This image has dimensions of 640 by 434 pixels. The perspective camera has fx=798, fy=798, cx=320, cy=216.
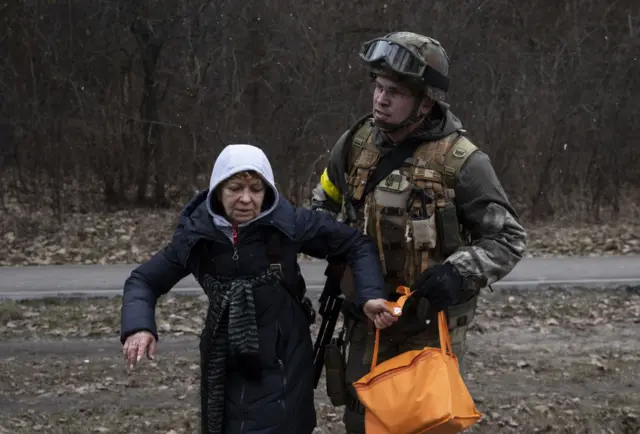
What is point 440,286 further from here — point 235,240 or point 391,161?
point 235,240

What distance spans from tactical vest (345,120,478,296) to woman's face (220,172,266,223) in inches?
21.9

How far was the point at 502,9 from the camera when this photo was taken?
1429 cm

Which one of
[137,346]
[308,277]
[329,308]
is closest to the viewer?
[137,346]

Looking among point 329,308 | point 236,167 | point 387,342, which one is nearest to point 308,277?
point 329,308

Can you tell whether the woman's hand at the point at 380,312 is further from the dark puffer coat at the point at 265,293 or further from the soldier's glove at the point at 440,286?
the soldier's glove at the point at 440,286

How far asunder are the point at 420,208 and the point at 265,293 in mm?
722

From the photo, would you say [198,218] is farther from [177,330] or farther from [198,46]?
[198,46]

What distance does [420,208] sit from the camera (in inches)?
127

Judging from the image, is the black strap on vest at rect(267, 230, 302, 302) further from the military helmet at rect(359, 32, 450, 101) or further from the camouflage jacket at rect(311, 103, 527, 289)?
the military helmet at rect(359, 32, 450, 101)

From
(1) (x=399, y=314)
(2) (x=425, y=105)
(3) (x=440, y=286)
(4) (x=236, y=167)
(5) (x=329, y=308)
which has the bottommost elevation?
(5) (x=329, y=308)

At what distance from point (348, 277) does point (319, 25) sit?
10.2m

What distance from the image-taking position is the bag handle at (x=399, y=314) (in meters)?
3.06

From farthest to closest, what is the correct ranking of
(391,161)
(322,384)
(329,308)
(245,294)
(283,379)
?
1. (322,384)
2. (329,308)
3. (391,161)
4. (283,379)
5. (245,294)

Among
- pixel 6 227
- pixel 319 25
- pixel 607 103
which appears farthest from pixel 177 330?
pixel 607 103
